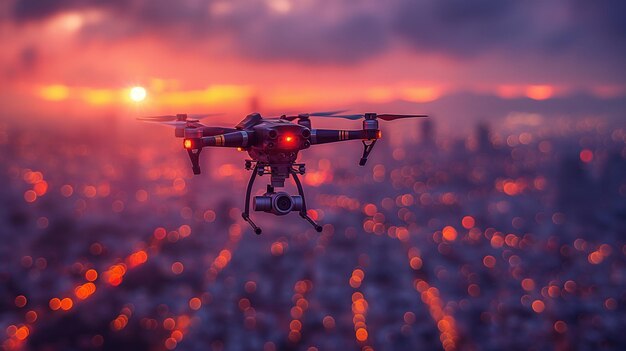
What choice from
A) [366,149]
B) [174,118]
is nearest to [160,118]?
[174,118]

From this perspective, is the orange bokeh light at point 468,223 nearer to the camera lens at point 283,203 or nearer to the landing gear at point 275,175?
the landing gear at point 275,175

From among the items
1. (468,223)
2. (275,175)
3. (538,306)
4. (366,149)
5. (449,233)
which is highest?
(366,149)

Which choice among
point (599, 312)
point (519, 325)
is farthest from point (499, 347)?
point (599, 312)

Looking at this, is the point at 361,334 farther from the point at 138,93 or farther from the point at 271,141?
the point at 271,141

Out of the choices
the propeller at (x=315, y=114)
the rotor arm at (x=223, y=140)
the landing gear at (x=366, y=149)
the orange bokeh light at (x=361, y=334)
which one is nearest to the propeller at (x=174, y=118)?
the rotor arm at (x=223, y=140)

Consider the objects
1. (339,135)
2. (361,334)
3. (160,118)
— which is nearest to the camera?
(339,135)
